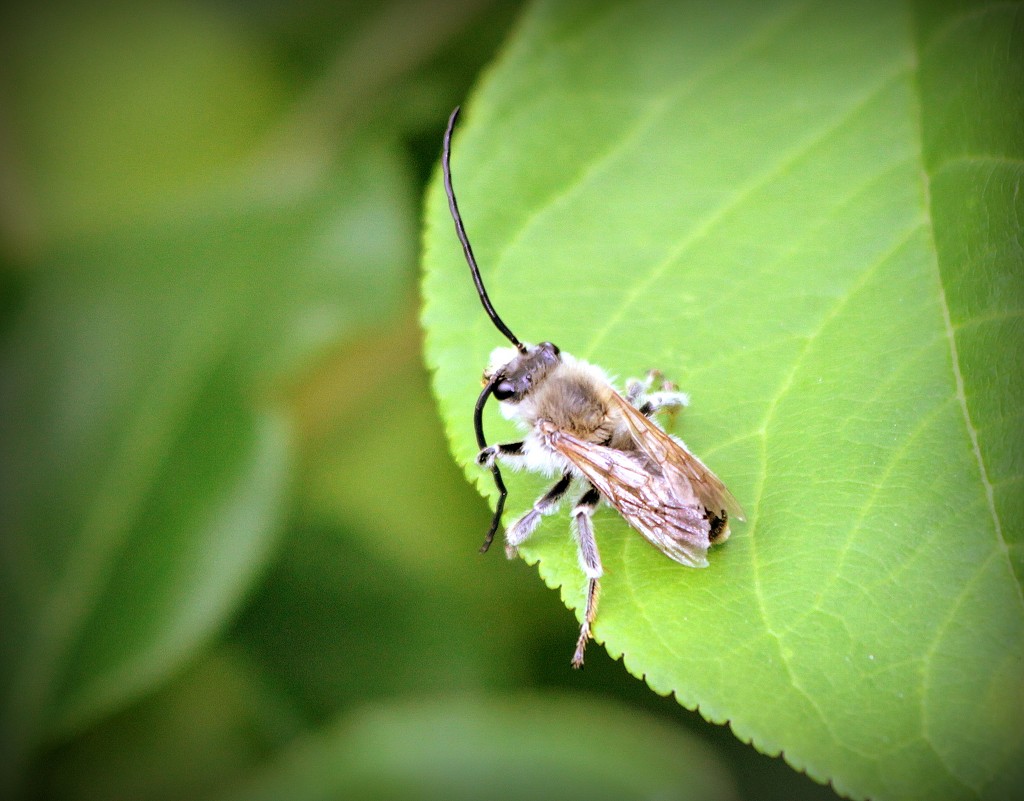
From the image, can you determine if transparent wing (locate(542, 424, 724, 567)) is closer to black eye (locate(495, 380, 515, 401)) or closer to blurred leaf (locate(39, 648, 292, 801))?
black eye (locate(495, 380, 515, 401))

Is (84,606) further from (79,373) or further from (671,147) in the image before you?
(671,147)

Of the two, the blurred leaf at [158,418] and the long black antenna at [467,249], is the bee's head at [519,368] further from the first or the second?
the blurred leaf at [158,418]

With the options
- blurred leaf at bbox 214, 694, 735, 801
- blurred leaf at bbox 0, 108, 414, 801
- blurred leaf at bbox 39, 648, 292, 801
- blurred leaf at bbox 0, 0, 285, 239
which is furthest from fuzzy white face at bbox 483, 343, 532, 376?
blurred leaf at bbox 0, 0, 285, 239

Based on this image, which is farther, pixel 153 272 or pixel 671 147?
pixel 153 272

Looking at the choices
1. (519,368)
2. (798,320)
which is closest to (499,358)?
(519,368)

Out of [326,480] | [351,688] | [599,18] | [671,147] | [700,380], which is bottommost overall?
[351,688]

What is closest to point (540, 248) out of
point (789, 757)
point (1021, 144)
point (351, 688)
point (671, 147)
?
point (671, 147)

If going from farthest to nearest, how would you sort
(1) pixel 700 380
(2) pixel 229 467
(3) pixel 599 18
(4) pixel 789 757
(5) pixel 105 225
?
(5) pixel 105 225
(2) pixel 229 467
(3) pixel 599 18
(1) pixel 700 380
(4) pixel 789 757
